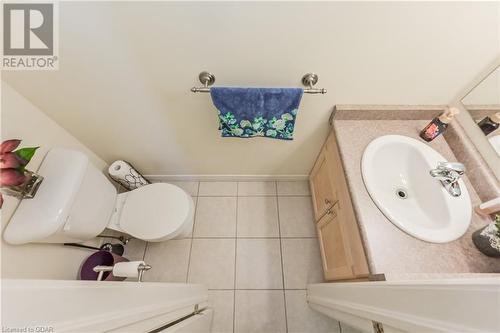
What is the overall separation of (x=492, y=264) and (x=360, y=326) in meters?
0.52

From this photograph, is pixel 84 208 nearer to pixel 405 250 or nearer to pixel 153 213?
pixel 153 213

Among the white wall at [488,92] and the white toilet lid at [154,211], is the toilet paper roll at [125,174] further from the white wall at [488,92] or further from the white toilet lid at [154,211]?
the white wall at [488,92]

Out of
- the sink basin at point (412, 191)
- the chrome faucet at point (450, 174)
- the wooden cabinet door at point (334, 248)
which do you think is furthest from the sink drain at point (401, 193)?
the wooden cabinet door at point (334, 248)

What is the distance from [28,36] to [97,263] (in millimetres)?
1248

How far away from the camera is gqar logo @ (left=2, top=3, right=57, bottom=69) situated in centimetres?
77

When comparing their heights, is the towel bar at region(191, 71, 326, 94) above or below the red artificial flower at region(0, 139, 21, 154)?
above

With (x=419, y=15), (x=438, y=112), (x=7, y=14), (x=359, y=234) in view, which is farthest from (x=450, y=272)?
(x=7, y=14)

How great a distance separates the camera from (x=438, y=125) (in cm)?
102

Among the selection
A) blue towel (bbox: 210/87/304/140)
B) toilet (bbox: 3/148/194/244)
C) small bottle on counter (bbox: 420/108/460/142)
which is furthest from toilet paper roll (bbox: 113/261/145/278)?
small bottle on counter (bbox: 420/108/460/142)

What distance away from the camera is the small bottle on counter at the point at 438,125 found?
99cm

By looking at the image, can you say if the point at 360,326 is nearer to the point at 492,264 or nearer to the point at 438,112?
the point at 492,264

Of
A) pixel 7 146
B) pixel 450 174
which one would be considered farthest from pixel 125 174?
pixel 450 174

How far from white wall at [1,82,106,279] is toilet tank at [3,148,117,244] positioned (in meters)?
0.06

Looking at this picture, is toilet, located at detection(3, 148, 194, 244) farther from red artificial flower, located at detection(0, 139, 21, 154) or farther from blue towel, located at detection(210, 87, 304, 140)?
blue towel, located at detection(210, 87, 304, 140)
